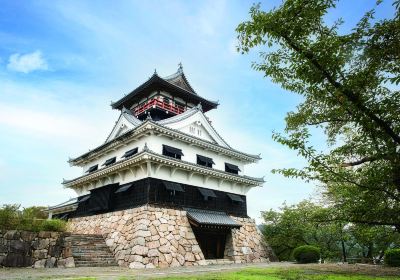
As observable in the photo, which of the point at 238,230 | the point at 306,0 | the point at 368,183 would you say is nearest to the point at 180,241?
the point at 238,230

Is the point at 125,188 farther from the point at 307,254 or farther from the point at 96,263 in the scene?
the point at 307,254

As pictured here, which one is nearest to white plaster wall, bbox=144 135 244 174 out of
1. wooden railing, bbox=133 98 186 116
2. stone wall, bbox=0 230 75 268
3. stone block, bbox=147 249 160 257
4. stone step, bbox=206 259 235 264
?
wooden railing, bbox=133 98 186 116

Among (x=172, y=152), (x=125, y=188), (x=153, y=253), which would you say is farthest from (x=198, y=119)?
(x=153, y=253)

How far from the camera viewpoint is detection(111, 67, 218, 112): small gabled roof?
26.3 m

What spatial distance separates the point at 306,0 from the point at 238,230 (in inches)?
783

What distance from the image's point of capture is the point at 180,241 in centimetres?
1788

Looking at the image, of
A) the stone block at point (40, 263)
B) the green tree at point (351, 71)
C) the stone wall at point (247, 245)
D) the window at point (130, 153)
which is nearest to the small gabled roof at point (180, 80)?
the window at point (130, 153)

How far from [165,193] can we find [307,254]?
1114 cm

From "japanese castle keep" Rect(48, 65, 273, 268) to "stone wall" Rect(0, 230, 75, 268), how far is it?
10.0 ft

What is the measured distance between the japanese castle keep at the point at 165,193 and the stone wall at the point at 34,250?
121 inches

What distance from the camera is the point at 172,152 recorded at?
67.4 feet

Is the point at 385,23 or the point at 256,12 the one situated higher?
the point at 256,12

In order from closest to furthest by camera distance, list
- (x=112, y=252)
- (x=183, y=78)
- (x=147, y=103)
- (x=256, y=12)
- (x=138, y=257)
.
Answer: (x=256, y=12), (x=138, y=257), (x=112, y=252), (x=147, y=103), (x=183, y=78)

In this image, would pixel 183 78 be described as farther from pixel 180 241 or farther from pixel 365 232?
pixel 365 232
